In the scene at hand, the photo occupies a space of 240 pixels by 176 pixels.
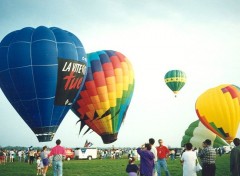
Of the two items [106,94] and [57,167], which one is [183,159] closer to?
[57,167]

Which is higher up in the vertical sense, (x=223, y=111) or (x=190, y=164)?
(x=223, y=111)

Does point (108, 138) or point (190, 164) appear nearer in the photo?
point (190, 164)

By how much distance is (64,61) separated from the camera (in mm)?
18969

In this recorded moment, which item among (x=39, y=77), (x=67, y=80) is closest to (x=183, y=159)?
(x=39, y=77)

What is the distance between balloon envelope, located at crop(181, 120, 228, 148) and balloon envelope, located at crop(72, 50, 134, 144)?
38.6ft

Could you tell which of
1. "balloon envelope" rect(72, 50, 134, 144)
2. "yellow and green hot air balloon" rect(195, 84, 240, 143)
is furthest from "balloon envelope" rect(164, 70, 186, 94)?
"balloon envelope" rect(72, 50, 134, 144)

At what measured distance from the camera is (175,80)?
35.5 meters

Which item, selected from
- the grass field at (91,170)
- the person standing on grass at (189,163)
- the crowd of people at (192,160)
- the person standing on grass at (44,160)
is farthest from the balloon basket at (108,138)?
the person standing on grass at (189,163)

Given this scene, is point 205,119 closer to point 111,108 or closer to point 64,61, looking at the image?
point 111,108

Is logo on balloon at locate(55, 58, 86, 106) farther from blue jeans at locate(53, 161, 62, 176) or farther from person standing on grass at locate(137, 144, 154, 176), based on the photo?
person standing on grass at locate(137, 144, 154, 176)

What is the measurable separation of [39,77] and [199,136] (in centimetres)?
2261

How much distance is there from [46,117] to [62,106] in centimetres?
117

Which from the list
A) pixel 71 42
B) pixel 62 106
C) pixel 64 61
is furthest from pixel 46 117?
pixel 71 42

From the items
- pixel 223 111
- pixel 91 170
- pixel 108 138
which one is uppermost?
pixel 223 111
